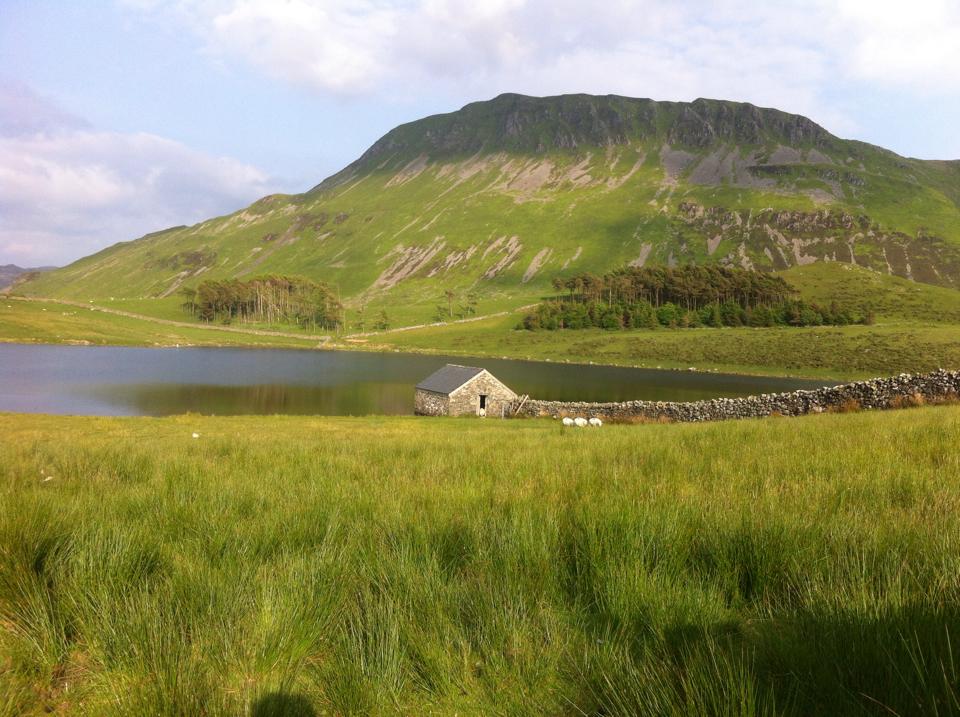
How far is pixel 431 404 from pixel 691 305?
114 meters

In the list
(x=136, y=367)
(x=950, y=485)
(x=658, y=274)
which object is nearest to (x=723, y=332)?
(x=658, y=274)

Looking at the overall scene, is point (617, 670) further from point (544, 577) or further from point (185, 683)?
point (185, 683)

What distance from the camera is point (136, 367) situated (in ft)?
243

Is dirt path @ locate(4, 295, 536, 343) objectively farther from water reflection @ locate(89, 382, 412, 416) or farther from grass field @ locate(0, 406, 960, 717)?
grass field @ locate(0, 406, 960, 717)

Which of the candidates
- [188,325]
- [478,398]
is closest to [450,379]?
[478,398]

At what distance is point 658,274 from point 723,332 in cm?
4082

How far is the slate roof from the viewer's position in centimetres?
4447

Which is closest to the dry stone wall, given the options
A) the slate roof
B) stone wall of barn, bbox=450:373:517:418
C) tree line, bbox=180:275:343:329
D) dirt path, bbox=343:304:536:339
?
stone wall of barn, bbox=450:373:517:418

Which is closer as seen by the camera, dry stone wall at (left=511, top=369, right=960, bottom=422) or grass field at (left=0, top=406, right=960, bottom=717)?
grass field at (left=0, top=406, right=960, bottom=717)

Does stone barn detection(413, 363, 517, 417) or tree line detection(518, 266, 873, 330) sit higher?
tree line detection(518, 266, 873, 330)

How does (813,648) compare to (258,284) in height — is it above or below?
below

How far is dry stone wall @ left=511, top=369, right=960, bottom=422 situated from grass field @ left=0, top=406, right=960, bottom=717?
22491mm

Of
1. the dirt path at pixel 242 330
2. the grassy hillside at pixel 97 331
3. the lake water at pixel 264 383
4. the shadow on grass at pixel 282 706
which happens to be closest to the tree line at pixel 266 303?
the dirt path at pixel 242 330

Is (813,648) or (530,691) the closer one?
(813,648)
